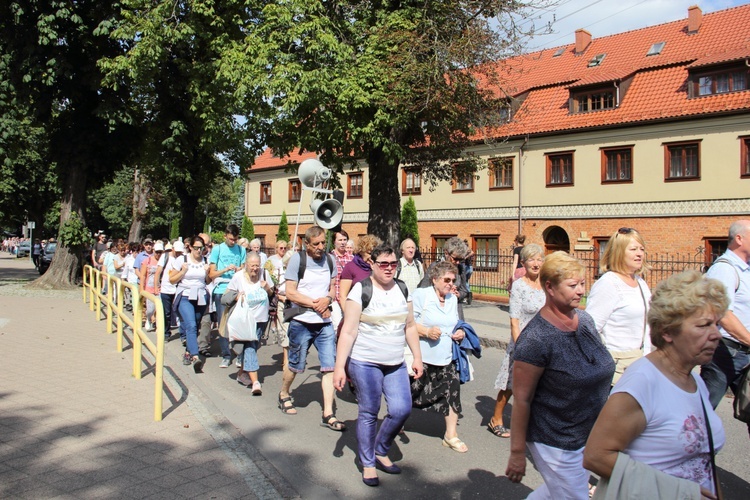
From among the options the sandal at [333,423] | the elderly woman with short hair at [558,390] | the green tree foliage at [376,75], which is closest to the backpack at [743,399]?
the elderly woman with short hair at [558,390]

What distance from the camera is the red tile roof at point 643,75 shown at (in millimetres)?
25250

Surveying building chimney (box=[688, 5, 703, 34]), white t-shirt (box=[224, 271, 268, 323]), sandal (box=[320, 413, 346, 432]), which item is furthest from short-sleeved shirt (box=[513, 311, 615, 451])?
building chimney (box=[688, 5, 703, 34])

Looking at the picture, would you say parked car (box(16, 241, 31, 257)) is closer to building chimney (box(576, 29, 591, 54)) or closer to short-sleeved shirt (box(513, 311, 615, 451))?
building chimney (box(576, 29, 591, 54))

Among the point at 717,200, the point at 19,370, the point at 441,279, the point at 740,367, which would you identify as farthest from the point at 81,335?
the point at 717,200

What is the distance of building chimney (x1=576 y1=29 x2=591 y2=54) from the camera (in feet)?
108

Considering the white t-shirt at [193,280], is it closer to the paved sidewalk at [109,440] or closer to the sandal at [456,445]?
the paved sidewalk at [109,440]

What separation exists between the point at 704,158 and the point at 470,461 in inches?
929

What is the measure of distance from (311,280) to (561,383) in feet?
13.1

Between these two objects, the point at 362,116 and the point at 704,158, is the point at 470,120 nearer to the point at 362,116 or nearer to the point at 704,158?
the point at 362,116

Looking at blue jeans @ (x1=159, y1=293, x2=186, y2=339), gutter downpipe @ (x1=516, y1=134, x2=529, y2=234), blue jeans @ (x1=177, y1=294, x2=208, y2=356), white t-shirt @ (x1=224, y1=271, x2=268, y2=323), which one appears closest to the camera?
white t-shirt @ (x1=224, y1=271, x2=268, y2=323)

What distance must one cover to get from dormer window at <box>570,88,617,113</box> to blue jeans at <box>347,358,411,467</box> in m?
26.3

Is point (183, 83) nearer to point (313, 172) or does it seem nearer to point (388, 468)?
point (313, 172)

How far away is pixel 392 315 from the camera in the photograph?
491 cm

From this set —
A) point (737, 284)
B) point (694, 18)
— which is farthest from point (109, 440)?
point (694, 18)
